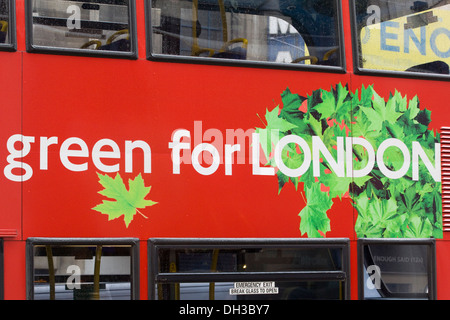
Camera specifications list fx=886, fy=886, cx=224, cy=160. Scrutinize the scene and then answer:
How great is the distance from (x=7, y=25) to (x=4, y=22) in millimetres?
27

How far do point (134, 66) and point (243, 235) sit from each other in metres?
1.37

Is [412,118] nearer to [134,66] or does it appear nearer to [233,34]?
[233,34]

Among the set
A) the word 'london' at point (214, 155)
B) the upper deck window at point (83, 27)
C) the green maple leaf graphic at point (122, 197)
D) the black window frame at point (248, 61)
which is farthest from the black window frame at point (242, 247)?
the upper deck window at point (83, 27)

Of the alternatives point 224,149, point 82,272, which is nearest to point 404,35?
point 224,149

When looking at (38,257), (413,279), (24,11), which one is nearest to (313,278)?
(413,279)

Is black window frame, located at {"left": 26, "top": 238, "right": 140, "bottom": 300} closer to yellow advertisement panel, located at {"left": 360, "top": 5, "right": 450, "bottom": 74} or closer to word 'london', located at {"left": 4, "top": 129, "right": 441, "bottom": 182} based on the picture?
word 'london', located at {"left": 4, "top": 129, "right": 441, "bottom": 182}

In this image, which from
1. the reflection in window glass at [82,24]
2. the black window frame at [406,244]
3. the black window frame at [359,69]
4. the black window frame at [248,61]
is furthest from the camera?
the black window frame at [359,69]

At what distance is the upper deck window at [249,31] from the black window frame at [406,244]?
1.33m

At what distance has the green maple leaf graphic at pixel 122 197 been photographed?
5809 millimetres

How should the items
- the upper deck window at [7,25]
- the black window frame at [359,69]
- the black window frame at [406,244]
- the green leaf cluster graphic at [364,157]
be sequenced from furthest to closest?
the black window frame at [359,69]
the black window frame at [406,244]
the green leaf cluster graphic at [364,157]
the upper deck window at [7,25]

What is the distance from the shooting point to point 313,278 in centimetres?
624

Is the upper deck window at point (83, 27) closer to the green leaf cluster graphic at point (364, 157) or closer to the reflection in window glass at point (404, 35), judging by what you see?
the green leaf cluster graphic at point (364, 157)

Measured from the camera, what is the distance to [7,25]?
5738 millimetres

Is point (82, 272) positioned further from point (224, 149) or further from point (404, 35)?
point (404, 35)
